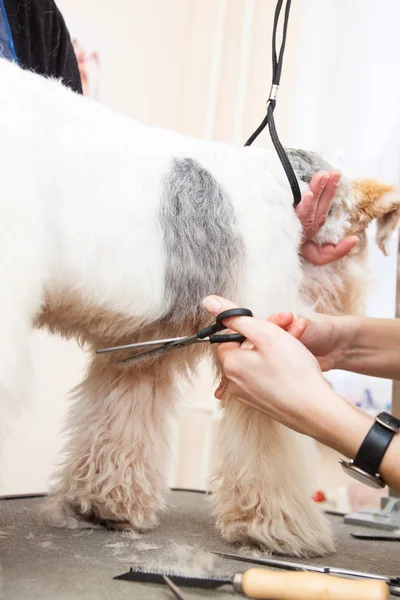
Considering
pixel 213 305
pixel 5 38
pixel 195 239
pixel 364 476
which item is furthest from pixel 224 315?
pixel 5 38

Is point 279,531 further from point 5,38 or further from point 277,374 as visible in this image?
point 5,38

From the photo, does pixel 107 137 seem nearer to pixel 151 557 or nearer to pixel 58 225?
pixel 58 225

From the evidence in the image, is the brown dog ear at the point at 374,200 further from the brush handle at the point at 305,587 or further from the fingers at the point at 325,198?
the brush handle at the point at 305,587

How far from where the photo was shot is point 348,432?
2.23 feet

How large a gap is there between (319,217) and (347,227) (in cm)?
7

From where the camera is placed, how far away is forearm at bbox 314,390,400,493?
2.19ft

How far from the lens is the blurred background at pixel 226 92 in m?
1.87

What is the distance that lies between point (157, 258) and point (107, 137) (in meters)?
0.17

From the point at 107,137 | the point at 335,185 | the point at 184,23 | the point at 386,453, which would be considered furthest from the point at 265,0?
the point at 386,453

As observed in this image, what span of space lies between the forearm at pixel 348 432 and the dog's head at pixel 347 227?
0.36 meters

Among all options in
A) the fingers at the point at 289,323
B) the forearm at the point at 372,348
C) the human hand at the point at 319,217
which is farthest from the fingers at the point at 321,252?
the fingers at the point at 289,323

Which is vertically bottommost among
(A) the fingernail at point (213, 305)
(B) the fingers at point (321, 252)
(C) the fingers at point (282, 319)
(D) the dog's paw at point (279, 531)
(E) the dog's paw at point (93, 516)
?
(E) the dog's paw at point (93, 516)

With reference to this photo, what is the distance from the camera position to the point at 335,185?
0.99m

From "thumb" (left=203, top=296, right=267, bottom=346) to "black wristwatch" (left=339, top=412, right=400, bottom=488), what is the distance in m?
0.16
